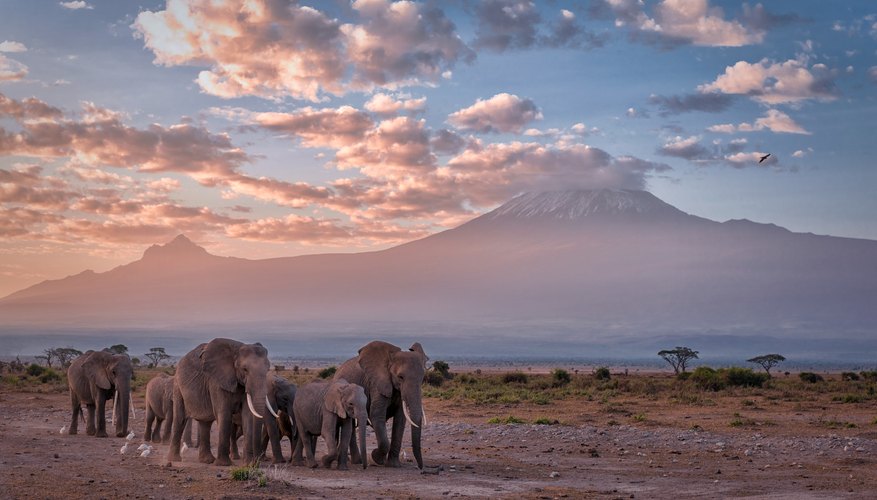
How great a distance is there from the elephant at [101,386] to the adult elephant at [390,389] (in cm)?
746

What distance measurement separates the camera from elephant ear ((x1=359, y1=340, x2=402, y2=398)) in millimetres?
19359

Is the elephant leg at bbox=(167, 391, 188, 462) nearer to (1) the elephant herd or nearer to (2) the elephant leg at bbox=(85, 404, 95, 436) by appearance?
(1) the elephant herd

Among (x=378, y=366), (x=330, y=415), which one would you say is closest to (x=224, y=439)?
(x=330, y=415)

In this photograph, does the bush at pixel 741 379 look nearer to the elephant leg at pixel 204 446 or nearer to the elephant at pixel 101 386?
the elephant at pixel 101 386

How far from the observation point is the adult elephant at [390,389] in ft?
61.8

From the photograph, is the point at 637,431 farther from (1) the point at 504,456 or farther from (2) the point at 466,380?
(2) the point at 466,380

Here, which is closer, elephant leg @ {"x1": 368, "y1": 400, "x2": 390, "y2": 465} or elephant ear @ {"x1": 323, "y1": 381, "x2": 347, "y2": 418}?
elephant ear @ {"x1": 323, "y1": 381, "x2": 347, "y2": 418}

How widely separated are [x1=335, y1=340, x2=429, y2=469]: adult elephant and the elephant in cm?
746

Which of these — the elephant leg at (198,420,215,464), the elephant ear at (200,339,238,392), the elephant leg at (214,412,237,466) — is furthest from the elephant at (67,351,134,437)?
the elephant leg at (214,412,237,466)

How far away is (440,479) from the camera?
17.8 m

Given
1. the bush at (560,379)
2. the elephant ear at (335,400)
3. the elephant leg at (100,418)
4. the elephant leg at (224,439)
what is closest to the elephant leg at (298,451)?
the elephant ear at (335,400)

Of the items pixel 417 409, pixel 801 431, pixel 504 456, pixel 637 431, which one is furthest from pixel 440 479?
pixel 801 431

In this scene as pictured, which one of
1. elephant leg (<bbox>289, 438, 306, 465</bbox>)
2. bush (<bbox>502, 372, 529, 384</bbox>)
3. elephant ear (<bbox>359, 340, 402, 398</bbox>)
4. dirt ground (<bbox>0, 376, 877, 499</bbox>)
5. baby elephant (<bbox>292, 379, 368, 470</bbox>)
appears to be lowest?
bush (<bbox>502, 372, 529, 384</bbox>)

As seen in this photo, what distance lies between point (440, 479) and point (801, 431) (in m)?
14.3
